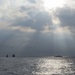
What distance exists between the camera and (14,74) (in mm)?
74000

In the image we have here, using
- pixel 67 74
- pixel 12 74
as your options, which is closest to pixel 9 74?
pixel 12 74

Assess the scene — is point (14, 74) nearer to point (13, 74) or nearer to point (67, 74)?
point (13, 74)

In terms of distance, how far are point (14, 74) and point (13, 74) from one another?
0.99 feet

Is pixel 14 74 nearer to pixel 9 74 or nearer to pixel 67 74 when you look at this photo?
pixel 9 74

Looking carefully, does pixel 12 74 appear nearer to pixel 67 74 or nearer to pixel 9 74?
pixel 9 74

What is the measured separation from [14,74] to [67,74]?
52.0 feet

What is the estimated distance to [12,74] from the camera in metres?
74.2

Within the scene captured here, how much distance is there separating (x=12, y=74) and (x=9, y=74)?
3.25 ft

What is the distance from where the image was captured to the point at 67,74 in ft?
251

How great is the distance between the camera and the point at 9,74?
73.6m

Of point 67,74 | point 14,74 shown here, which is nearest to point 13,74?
point 14,74

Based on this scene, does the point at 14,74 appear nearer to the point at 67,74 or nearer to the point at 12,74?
the point at 12,74

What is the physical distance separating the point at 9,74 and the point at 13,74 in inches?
47.2
